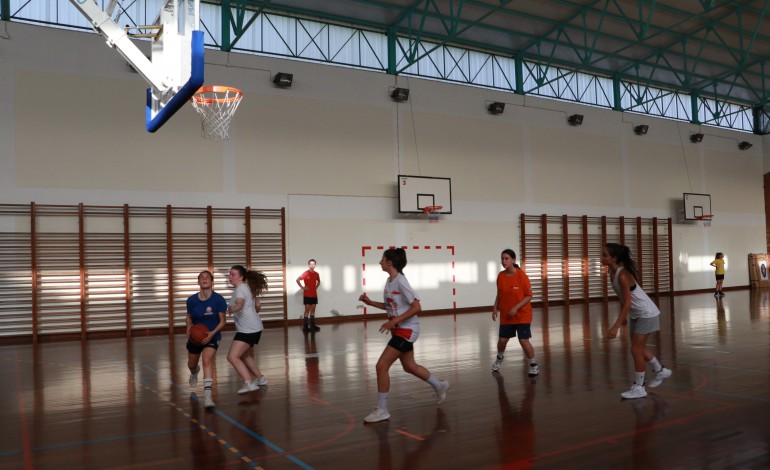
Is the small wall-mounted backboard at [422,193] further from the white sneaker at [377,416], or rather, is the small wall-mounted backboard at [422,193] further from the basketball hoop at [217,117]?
the white sneaker at [377,416]

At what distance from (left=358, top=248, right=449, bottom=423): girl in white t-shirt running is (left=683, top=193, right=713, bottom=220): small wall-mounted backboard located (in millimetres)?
19711

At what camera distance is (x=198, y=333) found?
5930mm

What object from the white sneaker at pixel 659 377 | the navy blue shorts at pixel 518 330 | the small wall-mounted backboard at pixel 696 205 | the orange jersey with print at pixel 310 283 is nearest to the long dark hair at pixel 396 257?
the navy blue shorts at pixel 518 330

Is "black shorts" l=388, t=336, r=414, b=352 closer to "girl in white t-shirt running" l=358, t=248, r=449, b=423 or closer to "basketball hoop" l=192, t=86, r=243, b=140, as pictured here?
"girl in white t-shirt running" l=358, t=248, r=449, b=423

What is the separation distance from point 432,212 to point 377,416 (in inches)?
459

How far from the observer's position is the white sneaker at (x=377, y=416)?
520 centimetres

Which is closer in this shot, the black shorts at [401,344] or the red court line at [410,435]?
the red court line at [410,435]

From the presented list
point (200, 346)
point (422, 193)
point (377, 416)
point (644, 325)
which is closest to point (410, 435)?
point (377, 416)

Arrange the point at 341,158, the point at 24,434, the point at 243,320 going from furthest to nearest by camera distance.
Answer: the point at 341,158
the point at 243,320
the point at 24,434

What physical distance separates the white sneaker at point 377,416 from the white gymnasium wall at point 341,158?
9827 millimetres

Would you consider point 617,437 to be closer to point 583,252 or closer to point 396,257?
point 396,257

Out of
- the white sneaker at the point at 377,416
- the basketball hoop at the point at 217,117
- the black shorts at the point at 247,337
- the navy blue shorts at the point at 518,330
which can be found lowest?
the white sneaker at the point at 377,416

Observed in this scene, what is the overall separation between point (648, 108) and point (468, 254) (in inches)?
414

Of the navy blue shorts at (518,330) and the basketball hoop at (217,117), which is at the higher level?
the basketball hoop at (217,117)
